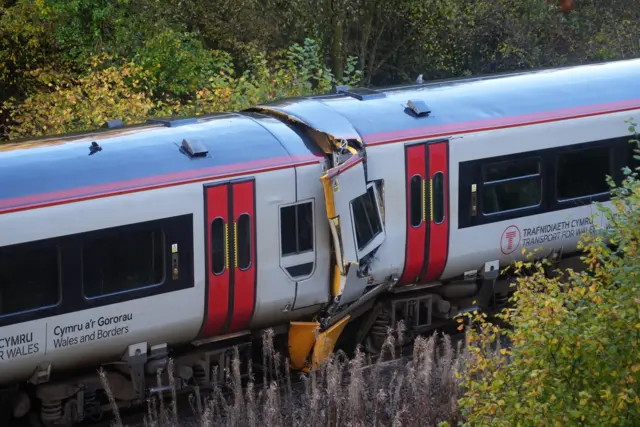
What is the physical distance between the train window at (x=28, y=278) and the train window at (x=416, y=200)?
3.95 meters

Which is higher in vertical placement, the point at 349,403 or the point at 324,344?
the point at 349,403

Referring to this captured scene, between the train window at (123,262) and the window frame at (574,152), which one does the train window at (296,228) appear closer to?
the train window at (123,262)

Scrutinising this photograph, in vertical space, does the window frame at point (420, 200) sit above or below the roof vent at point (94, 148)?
below

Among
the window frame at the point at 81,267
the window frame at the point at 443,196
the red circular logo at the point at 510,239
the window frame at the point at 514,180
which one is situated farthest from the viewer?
the red circular logo at the point at 510,239

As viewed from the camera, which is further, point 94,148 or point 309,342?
point 309,342

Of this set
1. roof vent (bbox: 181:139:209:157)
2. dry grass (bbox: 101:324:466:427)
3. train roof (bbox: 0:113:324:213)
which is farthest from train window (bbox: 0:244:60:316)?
roof vent (bbox: 181:139:209:157)

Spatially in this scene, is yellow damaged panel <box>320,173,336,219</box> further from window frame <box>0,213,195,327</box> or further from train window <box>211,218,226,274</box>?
window frame <box>0,213,195,327</box>

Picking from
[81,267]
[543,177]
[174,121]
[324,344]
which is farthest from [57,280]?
[543,177]

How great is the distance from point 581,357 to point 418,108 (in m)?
5.78

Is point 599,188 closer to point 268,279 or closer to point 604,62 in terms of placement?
point 604,62

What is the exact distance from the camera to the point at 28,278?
884 cm

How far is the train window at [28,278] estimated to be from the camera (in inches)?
343

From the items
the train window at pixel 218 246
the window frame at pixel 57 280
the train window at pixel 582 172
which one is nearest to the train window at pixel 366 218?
the train window at pixel 218 246

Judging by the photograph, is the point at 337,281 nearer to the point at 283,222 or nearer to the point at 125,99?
the point at 283,222
